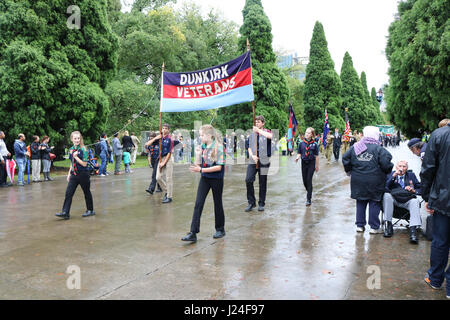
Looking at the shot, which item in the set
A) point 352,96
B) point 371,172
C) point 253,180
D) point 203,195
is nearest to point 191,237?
point 203,195

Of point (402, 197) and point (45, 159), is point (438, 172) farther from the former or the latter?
point (45, 159)

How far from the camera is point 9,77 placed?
15727 millimetres

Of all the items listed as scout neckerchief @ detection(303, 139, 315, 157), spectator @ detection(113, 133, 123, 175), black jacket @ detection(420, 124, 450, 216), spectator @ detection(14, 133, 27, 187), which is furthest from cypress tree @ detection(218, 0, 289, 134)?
black jacket @ detection(420, 124, 450, 216)

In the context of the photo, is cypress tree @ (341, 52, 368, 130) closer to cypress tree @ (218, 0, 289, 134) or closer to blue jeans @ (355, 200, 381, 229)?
cypress tree @ (218, 0, 289, 134)

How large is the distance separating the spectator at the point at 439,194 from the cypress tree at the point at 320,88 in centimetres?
3754

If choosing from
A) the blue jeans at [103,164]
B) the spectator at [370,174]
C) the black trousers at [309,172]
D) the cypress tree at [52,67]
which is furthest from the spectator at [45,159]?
the spectator at [370,174]

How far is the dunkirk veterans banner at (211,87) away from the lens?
8.93 m

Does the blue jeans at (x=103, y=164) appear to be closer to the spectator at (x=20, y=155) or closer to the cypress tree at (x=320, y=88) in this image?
the spectator at (x=20, y=155)

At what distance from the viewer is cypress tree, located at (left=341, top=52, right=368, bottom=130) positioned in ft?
179

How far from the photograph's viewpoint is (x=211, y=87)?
9305 millimetres

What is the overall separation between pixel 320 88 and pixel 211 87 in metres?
35.0

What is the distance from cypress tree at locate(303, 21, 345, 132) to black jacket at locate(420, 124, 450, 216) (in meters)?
37.5
